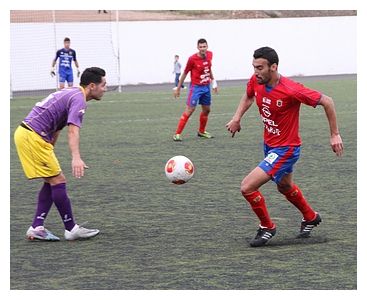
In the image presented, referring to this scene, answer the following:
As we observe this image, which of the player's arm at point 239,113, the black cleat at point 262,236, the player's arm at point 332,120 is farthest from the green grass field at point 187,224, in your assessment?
the player's arm at point 239,113

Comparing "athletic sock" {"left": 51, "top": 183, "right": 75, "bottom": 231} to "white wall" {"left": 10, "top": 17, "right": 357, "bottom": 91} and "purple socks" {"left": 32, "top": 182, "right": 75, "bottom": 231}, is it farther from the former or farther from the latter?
"white wall" {"left": 10, "top": 17, "right": 357, "bottom": 91}

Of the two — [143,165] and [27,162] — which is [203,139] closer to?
[143,165]

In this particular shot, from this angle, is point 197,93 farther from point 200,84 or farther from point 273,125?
point 273,125

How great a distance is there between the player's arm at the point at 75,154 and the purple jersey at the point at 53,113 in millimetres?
273

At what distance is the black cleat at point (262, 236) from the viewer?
7.96 meters

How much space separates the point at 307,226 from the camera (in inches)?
328

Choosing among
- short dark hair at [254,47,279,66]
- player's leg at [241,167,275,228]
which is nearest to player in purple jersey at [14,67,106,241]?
short dark hair at [254,47,279,66]

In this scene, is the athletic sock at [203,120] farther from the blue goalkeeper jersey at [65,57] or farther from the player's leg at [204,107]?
the blue goalkeeper jersey at [65,57]

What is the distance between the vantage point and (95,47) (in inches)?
1624

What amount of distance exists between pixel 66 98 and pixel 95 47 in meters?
33.5

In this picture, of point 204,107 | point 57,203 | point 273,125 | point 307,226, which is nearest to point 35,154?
point 57,203

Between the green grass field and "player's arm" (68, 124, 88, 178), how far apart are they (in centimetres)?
70

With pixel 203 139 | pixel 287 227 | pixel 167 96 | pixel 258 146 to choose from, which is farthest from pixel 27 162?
pixel 167 96

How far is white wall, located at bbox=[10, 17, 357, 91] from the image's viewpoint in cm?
3934
